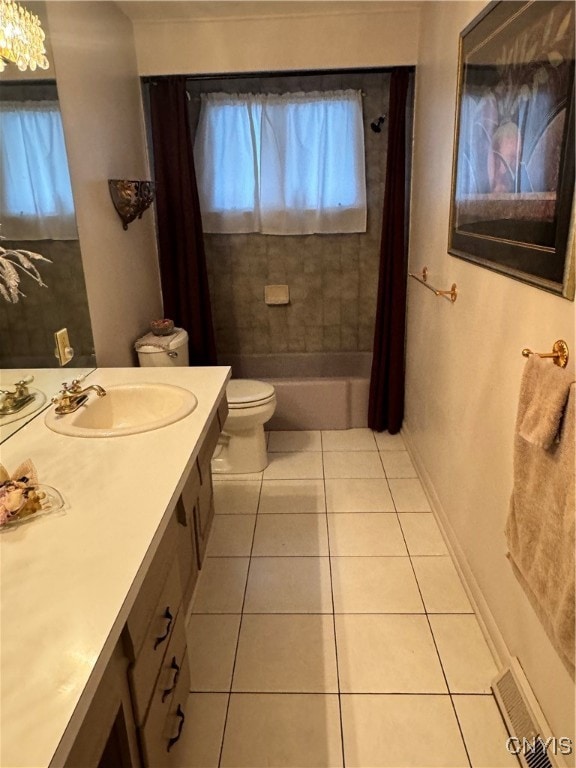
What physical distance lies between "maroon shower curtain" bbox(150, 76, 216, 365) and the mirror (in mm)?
1122

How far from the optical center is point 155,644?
1.07 meters

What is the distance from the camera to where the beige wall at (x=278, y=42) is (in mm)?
2752

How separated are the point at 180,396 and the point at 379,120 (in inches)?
97.5

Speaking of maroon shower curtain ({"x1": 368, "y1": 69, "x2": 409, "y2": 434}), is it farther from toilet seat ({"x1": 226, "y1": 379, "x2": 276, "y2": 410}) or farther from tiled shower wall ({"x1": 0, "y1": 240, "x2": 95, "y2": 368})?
tiled shower wall ({"x1": 0, "y1": 240, "x2": 95, "y2": 368})

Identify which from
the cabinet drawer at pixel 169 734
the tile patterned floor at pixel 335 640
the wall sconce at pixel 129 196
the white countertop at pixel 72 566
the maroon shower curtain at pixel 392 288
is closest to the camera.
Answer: the white countertop at pixel 72 566

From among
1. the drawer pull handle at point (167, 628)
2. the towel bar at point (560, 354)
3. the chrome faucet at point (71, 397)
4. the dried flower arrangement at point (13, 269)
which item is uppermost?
the dried flower arrangement at point (13, 269)

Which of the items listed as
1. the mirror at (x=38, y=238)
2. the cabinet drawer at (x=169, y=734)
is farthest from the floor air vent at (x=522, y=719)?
the mirror at (x=38, y=238)

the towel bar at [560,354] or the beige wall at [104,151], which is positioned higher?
the beige wall at [104,151]

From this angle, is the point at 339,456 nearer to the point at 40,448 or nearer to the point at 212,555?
the point at 212,555

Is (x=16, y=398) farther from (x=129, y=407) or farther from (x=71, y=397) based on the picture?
(x=129, y=407)

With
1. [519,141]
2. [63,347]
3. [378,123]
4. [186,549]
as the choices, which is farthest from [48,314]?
[378,123]

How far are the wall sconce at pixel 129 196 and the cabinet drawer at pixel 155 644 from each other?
184 cm

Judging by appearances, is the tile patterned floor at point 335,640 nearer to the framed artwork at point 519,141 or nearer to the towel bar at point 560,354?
the towel bar at point 560,354

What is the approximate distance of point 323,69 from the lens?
9.32ft
